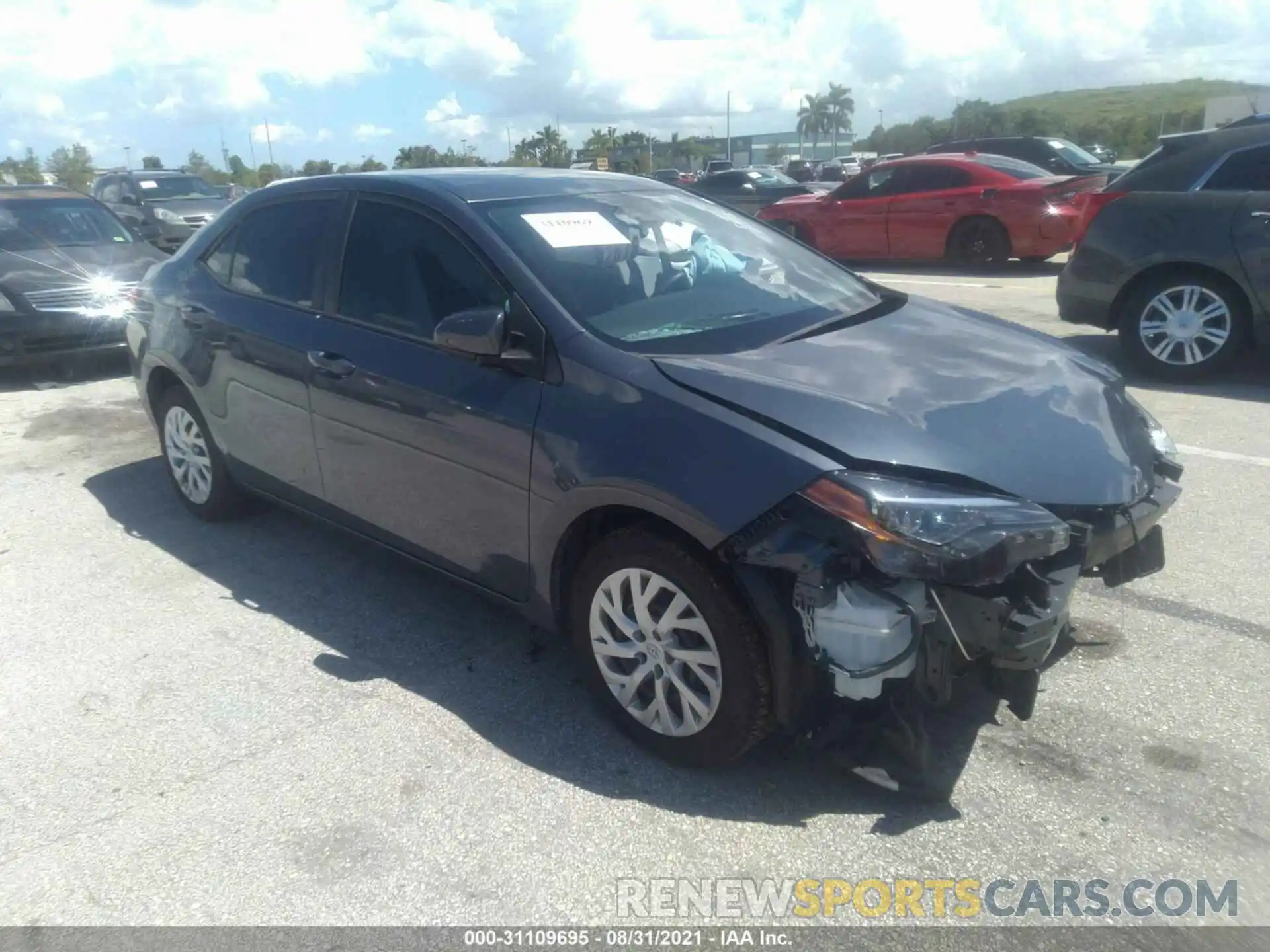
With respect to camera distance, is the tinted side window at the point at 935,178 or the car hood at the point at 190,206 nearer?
the tinted side window at the point at 935,178

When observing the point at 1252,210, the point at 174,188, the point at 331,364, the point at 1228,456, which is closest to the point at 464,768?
the point at 331,364

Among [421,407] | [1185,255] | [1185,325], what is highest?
[421,407]

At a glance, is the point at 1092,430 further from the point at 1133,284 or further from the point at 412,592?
the point at 1133,284

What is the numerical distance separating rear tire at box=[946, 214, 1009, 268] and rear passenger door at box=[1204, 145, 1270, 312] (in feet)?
20.5

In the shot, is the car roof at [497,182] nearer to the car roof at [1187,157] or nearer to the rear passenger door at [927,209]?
the car roof at [1187,157]

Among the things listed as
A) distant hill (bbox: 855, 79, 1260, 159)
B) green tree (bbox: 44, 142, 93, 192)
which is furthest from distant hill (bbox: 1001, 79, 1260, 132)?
green tree (bbox: 44, 142, 93, 192)

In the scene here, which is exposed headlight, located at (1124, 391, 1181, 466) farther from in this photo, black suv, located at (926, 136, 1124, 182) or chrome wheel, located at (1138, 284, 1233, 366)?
black suv, located at (926, 136, 1124, 182)

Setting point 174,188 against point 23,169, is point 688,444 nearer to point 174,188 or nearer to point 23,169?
point 174,188

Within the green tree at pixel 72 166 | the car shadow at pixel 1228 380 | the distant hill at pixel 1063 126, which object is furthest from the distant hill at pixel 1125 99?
the car shadow at pixel 1228 380

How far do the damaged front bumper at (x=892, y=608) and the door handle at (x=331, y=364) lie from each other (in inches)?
73.9

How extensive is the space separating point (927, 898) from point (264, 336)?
3367mm

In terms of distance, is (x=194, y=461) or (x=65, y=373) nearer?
(x=194, y=461)

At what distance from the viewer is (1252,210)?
6.91 meters

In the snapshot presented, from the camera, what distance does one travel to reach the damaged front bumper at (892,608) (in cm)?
269
